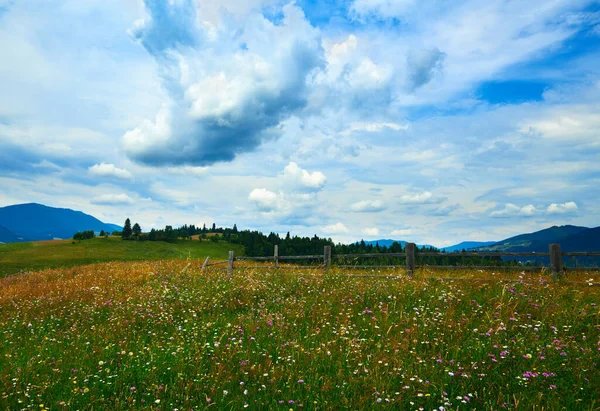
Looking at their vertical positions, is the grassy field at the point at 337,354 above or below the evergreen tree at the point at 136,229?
below

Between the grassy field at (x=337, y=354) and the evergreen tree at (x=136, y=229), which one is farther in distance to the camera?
the evergreen tree at (x=136, y=229)

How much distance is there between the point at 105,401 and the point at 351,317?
5.09 meters

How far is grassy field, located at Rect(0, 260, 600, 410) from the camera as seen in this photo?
15.9ft

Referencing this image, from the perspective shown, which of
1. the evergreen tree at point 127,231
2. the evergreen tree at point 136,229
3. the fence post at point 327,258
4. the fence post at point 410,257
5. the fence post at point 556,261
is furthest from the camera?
the evergreen tree at point 136,229

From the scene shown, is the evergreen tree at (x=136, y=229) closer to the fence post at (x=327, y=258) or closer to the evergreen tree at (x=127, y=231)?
the evergreen tree at (x=127, y=231)

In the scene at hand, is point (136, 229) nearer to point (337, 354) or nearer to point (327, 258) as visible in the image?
point (327, 258)

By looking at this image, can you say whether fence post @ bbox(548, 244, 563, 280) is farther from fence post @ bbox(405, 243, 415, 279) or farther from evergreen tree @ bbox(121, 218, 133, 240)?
evergreen tree @ bbox(121, 218, 133, 240)

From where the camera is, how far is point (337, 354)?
6.11 metres

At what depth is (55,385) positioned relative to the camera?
18.7 ft

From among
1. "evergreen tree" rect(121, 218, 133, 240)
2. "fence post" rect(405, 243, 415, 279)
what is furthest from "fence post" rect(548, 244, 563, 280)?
"evergreen tree" rect(121, 218, 133, 240)

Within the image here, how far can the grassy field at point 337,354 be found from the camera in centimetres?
486

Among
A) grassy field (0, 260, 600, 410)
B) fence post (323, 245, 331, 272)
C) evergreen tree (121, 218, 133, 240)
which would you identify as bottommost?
grassy field (0, 260, 600, 410)

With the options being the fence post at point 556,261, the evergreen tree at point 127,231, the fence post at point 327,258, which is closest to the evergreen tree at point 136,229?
the evergreen tree at point 127,231

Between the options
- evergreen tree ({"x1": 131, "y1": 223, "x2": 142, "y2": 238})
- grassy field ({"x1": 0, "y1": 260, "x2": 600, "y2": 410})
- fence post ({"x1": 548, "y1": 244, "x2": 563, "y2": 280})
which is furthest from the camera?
evergreen tree ({"x1": 131, "y1": 223, "x2": 142, "y2": 238})
